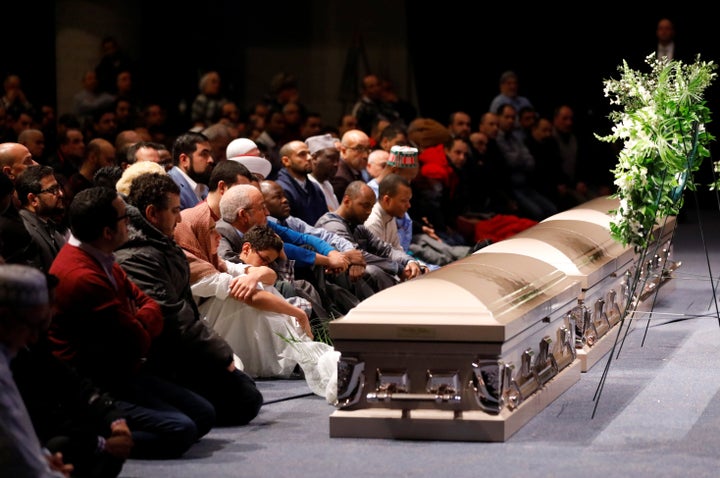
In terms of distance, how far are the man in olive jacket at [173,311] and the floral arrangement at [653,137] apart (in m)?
1.72

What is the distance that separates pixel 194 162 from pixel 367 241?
111 centimetres

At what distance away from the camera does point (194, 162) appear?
738cm

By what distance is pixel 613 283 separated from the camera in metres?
6.94

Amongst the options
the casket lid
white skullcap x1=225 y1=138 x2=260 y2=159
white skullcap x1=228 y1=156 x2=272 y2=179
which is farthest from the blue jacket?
the casket lid

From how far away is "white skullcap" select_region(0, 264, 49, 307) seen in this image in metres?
3.62

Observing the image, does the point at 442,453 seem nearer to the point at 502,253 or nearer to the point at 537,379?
the point at 537,379

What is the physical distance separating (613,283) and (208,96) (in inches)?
259

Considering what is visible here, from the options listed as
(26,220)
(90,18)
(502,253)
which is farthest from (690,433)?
(90,18)

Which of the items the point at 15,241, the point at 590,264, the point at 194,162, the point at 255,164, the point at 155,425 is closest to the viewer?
the point at 155,425

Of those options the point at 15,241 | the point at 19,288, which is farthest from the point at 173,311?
the point at 19,288

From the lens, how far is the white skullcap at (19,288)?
11.9 ft

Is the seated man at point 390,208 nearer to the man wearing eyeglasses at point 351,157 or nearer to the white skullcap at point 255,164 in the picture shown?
the white skullcap at point 255,164

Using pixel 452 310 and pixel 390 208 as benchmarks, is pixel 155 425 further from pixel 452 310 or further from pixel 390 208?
pixel 390 208

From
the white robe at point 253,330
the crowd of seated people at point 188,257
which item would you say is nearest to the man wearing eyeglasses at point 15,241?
the crowd of seated people at point 188,257
